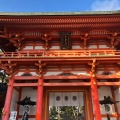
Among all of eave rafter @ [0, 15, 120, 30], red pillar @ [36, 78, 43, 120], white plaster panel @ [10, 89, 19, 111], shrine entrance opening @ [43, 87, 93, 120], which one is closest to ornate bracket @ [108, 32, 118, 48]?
eave rafter @ [0, 15, 120, 30]

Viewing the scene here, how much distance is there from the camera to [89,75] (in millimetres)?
8602

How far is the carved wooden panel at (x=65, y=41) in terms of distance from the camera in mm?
9859

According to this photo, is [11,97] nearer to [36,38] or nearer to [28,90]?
[28,90]

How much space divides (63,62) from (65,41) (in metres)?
2.13

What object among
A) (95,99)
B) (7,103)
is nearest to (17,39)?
(7,103)

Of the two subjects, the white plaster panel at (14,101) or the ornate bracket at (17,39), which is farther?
the ornate bracket at (17,39)

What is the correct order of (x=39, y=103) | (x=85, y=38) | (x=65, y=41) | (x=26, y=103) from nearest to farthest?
(x=39, y=103)
(x=26, y=103)
(x=85, y=38)
(x=65, y=41)

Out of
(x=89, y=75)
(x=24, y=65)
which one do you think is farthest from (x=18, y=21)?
(x=89, y=75)

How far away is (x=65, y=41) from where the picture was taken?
9.98 metres

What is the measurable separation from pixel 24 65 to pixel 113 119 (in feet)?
21.0

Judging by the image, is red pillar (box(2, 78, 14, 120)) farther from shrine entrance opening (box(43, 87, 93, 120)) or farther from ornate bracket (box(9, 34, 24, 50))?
ornate bracket (box(9, 34, 24, 50))

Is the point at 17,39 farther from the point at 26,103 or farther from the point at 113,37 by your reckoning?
the point at 113,37

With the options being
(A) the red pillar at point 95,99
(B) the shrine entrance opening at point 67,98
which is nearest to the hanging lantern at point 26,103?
(B) the shrine entrance opening at point 67,98

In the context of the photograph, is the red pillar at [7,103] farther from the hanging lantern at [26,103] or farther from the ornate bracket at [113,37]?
the ornate bracket at [113,37]
